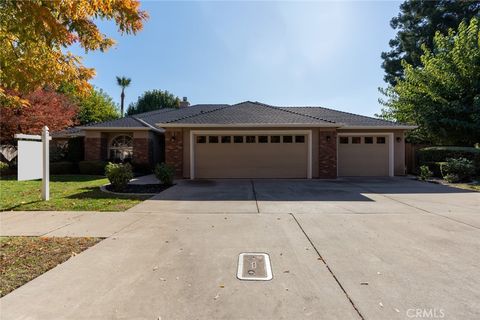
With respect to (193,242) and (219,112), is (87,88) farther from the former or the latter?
(219,112)

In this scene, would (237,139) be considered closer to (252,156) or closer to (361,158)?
(252,156)

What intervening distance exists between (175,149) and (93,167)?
570 cm

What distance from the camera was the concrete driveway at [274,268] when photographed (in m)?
2.88

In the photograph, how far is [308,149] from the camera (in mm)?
14516

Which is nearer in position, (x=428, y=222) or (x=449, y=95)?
(x=428, y=222)

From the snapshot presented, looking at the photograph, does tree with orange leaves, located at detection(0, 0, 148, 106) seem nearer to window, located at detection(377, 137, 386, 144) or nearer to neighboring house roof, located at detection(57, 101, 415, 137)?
neighboring house roof, located at detection(57, 101, 415, 137)

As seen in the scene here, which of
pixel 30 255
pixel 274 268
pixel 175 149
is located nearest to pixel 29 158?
pixel 30 255

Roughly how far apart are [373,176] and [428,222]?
9843 millimetres

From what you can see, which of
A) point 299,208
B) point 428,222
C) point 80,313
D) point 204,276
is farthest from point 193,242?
point 428,222

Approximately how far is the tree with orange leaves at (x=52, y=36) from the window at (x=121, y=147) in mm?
13064

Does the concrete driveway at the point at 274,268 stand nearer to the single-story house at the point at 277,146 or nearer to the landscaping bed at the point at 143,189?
the landscaping bed at the point at 143,189

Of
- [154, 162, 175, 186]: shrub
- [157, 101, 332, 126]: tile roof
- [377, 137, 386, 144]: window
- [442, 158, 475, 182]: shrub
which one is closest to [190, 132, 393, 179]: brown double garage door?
[157, 101, 332, 126]: tile roof

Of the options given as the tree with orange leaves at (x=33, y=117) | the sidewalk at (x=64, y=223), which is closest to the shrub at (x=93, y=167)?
the tree with orange leaves at (x=33, y=117)

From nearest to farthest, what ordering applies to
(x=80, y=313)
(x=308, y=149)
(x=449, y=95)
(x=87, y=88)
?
(x=80, y=313), (x=87, y=88), (x=308, y=149), (x=449, y=95)
